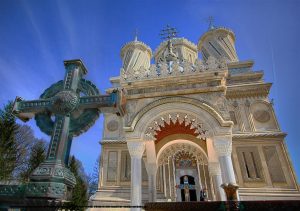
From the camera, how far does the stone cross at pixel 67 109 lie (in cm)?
302

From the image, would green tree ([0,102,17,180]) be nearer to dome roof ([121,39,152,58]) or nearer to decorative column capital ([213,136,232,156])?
dome roof ([121,39,152,58])

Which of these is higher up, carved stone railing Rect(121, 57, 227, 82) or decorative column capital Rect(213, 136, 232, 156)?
carved stone railing Rect(121, 57, 227, 82)

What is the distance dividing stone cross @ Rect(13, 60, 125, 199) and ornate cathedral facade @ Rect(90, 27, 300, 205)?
14.3 ft

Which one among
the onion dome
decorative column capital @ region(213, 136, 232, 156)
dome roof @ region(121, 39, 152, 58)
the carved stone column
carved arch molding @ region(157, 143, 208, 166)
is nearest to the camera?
the carved stone column

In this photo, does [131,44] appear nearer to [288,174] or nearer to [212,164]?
[212,164]

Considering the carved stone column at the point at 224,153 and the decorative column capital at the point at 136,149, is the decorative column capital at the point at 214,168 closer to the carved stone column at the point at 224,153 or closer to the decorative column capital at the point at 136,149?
the carved stone column at the point at 224,153

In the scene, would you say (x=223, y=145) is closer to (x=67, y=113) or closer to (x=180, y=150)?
(x=180, y=150)

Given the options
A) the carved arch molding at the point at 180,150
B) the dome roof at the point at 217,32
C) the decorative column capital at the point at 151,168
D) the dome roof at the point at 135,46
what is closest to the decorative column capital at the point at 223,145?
the carved arch molding at the point at 180,150

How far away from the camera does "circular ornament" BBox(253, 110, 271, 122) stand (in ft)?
38.7

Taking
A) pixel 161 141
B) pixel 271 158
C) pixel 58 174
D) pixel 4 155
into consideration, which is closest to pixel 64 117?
pixel 58 174

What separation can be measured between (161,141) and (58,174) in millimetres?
7951

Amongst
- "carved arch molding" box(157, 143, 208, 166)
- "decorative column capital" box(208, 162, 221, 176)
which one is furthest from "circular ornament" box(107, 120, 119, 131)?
"decorative column capital" box(208, 162, 221, 176)

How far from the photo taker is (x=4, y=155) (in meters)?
13.0

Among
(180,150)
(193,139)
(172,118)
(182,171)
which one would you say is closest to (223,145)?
(172,118)
